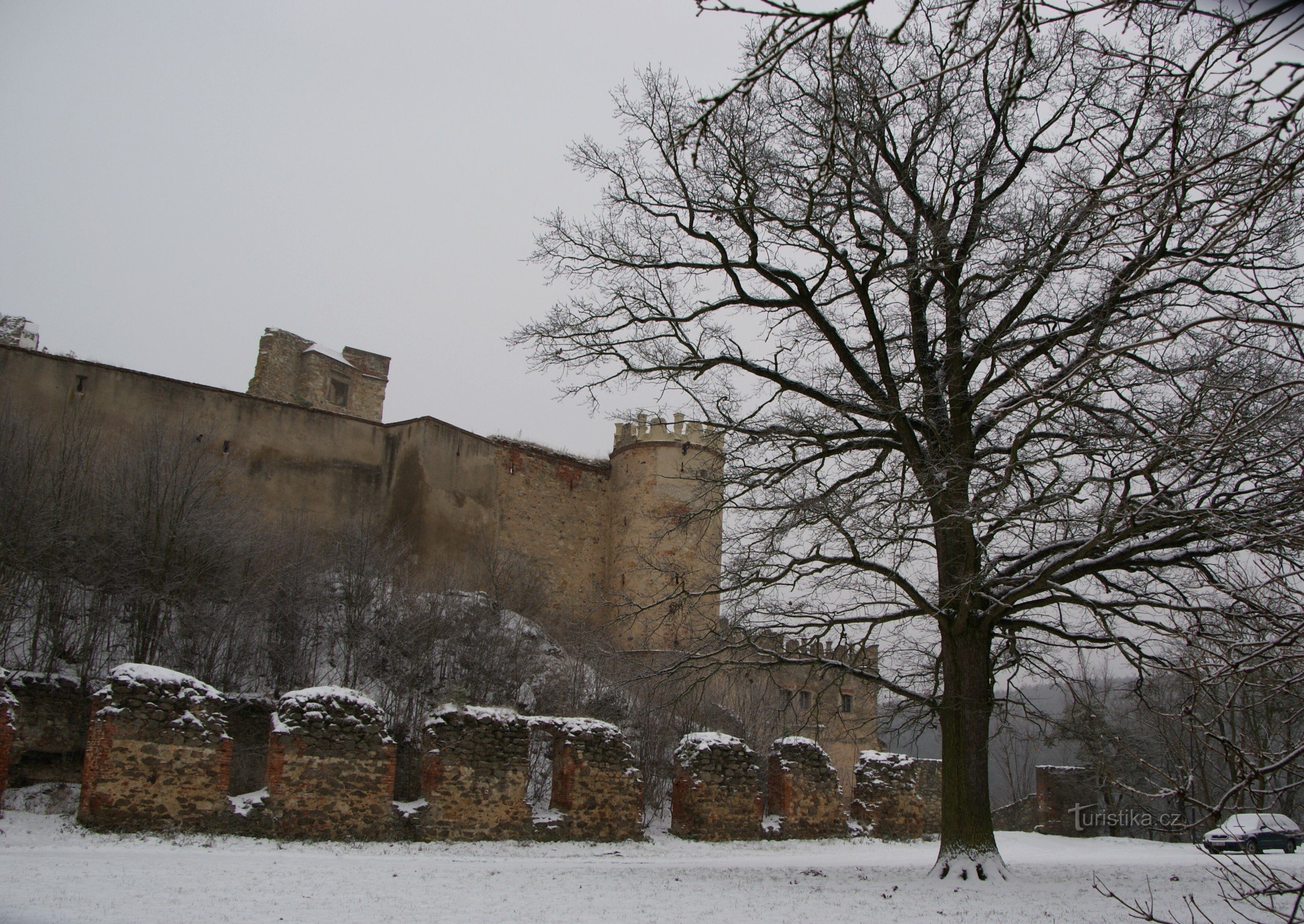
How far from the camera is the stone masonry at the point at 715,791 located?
14.7 m

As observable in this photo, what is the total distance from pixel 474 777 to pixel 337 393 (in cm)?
2054

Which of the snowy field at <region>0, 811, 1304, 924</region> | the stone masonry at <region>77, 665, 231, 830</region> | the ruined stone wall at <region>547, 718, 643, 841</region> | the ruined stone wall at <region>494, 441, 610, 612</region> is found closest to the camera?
the snowy field at <region>0, 811, 1304, 924</region>

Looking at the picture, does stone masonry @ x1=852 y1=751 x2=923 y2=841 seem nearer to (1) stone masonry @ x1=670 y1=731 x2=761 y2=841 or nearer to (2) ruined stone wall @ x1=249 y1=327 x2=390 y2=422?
(1) stone masonry @ x1=670 y1=731 x2=761 y2=841

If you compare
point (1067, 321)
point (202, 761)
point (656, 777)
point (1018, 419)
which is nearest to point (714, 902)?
point (1018, 419)

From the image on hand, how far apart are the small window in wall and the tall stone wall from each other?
19669 millimetres

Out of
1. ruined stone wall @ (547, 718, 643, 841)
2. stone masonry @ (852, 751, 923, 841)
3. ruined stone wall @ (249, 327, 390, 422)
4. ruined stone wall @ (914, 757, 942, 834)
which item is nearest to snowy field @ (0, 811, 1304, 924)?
ruined stone wall @ (547, 718, 643, 841)

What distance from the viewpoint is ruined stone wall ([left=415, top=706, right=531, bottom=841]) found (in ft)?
41.8

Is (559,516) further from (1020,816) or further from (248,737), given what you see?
(248,737)

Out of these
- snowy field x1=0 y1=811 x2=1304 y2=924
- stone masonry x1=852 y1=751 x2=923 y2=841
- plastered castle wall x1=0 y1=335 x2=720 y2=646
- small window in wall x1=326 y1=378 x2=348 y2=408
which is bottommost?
snowy field x1=0 y1=811 x2=1304 y2=924

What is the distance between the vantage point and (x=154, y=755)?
10828mm

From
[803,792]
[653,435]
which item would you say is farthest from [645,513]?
[803,792]

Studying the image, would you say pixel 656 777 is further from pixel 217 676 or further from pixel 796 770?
pixel 217 676

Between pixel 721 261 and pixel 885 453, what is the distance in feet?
10.5

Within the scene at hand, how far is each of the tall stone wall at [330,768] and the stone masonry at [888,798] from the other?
9427mm
